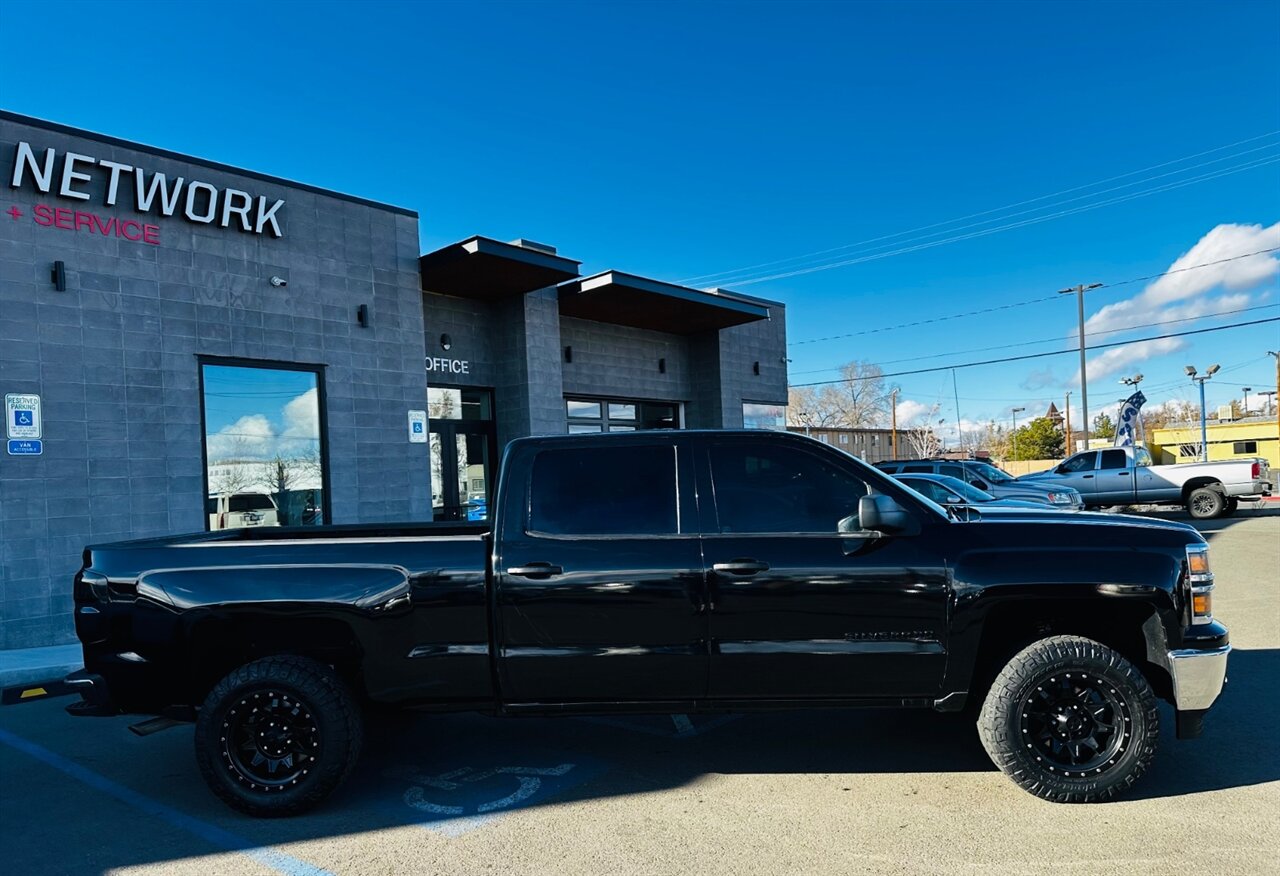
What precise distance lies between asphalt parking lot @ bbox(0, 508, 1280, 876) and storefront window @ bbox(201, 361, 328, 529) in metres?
4.95

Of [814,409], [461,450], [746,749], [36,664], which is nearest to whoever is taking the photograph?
[746,749]

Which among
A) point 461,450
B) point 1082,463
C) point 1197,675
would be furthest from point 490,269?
point 1082,463

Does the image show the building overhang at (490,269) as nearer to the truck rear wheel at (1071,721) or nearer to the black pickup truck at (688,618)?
the black pickup truck at (688,618)

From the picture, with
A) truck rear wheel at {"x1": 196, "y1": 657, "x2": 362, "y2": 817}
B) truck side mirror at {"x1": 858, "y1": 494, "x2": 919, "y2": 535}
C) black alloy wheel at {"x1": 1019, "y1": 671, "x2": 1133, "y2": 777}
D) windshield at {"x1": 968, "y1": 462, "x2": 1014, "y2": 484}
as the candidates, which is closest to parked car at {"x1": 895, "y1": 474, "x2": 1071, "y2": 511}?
windshield at {"x1": 968, "y1": 462, "x2": 1014, "y2": 484}

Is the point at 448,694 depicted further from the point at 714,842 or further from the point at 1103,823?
the point at 1103,823

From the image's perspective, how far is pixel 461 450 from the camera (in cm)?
1421

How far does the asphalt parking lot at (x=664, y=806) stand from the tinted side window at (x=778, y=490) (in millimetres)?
1421

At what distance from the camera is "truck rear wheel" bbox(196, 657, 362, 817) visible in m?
4.14

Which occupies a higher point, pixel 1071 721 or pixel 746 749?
pixel 1071 721

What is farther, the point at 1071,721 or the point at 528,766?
the point at 528,766

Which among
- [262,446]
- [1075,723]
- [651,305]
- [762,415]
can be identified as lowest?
[1075,723]

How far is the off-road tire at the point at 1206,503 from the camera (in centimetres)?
2014

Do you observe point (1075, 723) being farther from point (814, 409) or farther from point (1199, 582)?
point (814, 409)

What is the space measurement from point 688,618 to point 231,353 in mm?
8470
